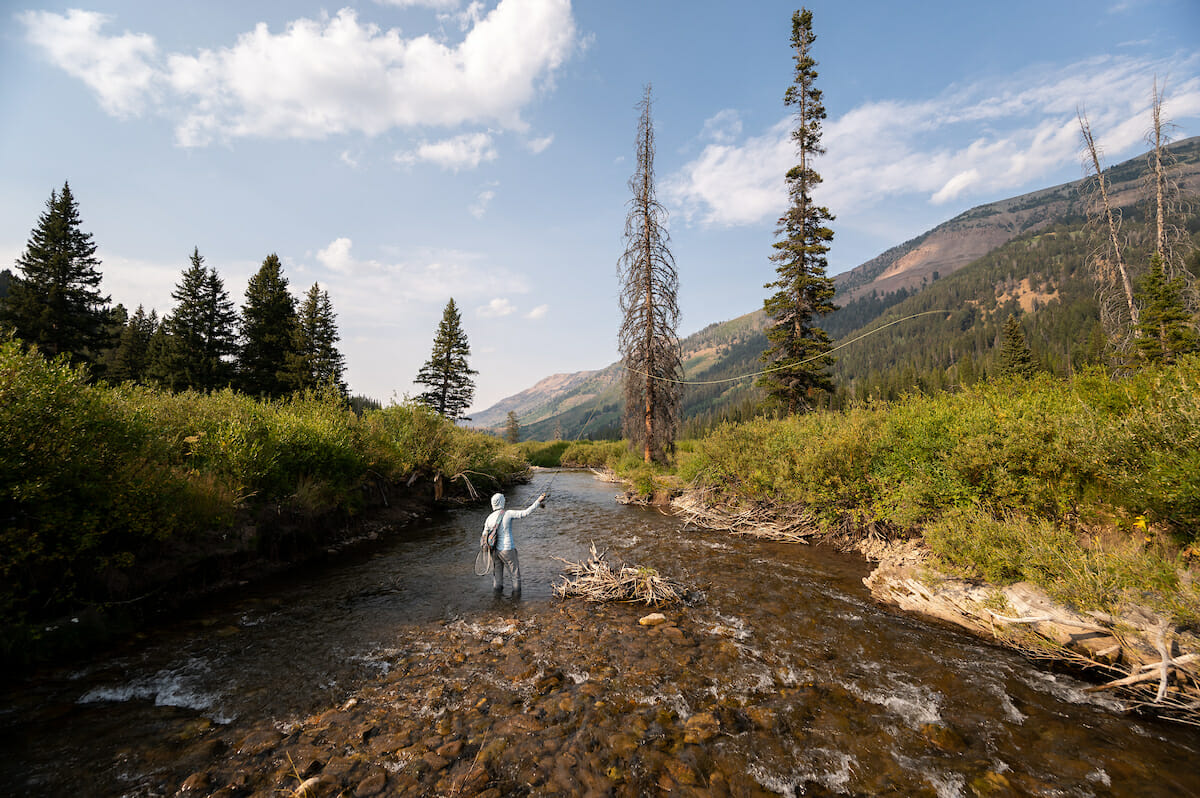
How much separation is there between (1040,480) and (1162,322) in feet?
111

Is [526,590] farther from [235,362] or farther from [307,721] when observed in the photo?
[235,362]

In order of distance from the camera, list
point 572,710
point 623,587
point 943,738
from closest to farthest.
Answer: point 943,738 < point 572,710 < point 623,587

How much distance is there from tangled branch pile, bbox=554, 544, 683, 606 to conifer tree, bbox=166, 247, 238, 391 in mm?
40698

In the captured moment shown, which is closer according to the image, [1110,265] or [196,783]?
[196,783]

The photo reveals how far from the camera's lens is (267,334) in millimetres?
41688

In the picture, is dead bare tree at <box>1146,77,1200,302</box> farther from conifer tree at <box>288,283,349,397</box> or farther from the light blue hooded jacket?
conifer tree at <box>288,283,349,397</box>

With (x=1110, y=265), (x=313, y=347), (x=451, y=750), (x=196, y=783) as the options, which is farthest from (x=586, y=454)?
(x=196, y=783)

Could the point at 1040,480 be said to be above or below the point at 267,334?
below

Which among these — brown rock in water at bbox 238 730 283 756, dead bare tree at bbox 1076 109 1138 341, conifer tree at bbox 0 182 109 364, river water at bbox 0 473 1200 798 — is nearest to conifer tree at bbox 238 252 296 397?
conifer tree at bbox 0 182 109 364

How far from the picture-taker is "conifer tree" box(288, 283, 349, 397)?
41656mm

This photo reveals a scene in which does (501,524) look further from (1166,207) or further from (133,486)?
(1166,207)

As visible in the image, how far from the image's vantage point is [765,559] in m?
13.4

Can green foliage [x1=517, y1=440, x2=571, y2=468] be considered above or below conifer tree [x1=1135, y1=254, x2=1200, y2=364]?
below

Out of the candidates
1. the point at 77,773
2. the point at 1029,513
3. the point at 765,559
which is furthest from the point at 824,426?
the point at 77,773
